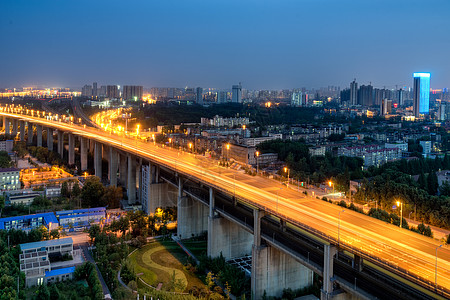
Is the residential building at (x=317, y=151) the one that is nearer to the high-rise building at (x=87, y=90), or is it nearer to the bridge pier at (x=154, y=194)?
the bridge pier at (x=154, y=194)

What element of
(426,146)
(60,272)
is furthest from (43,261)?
(426,146)

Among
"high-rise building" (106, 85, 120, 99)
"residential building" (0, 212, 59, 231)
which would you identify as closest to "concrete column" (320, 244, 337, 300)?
"residential building" (0, 212, 59, 231)

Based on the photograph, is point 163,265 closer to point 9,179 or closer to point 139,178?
point 139,178

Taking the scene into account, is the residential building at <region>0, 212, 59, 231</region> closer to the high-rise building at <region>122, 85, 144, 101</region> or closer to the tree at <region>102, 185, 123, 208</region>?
the tree at <region>102, 185, 123, 208</region>

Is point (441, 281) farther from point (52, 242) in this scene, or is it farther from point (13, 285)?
point (52, 242)

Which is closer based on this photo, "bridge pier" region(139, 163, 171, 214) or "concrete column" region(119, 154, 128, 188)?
"bridge pier" region(139, 163, 171, 214)

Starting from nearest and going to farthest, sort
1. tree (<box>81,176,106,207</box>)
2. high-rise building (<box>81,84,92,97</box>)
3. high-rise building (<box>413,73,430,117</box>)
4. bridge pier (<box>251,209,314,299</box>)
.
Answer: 1. bridge pier (<box>251,209,314,299</box>)
2. tree (<box>81,176,106,207</box>)
3. high-rise building (<box>413,73,430,117</box>)
4. high-rise building (<box>81,84,92,97</box>)
